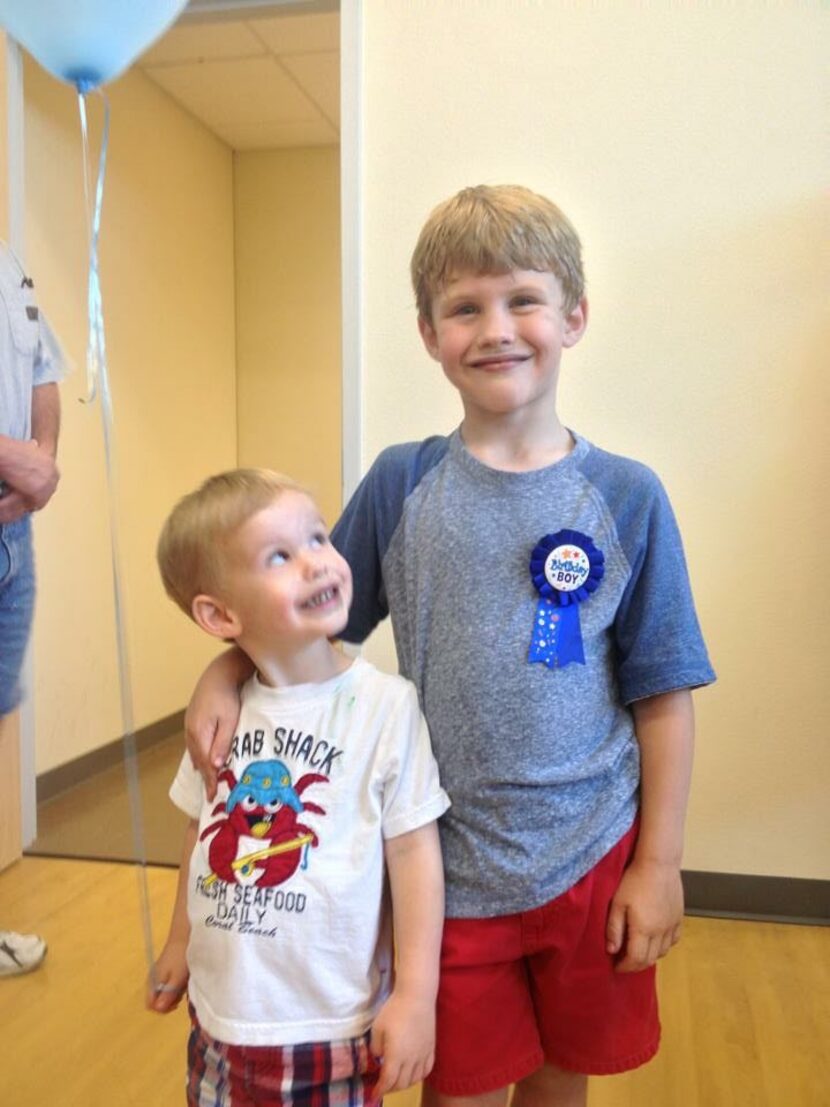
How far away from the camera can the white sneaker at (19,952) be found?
156cm

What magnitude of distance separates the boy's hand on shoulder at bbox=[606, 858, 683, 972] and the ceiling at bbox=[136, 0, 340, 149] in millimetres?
1648

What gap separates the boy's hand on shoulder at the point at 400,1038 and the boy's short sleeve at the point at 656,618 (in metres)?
0.31

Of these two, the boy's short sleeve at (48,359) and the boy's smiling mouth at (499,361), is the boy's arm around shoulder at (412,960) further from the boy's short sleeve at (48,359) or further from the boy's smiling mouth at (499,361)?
the boy's short sleeve at (48,359)

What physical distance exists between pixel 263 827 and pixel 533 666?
26cm

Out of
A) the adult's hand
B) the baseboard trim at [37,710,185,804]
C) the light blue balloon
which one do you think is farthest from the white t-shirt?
the light blue balloon

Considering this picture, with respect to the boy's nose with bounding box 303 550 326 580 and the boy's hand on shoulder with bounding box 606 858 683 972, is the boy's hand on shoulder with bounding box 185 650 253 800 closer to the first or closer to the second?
the boy's nose with bounding box 303 550 326 580

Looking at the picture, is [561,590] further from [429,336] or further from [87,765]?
[87,765]

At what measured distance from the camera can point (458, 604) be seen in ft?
2.62

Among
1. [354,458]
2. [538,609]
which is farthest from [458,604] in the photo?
[354,458]

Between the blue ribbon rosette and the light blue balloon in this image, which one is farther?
the light blue balloon

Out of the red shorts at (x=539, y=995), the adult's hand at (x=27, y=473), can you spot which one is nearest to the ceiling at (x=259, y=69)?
the adult's hand at (x=27, y=473)

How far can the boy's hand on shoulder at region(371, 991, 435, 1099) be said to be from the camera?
72cm

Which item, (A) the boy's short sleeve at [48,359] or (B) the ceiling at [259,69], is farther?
(B) the ceiling at [259,69]

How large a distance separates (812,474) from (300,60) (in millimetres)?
1363
